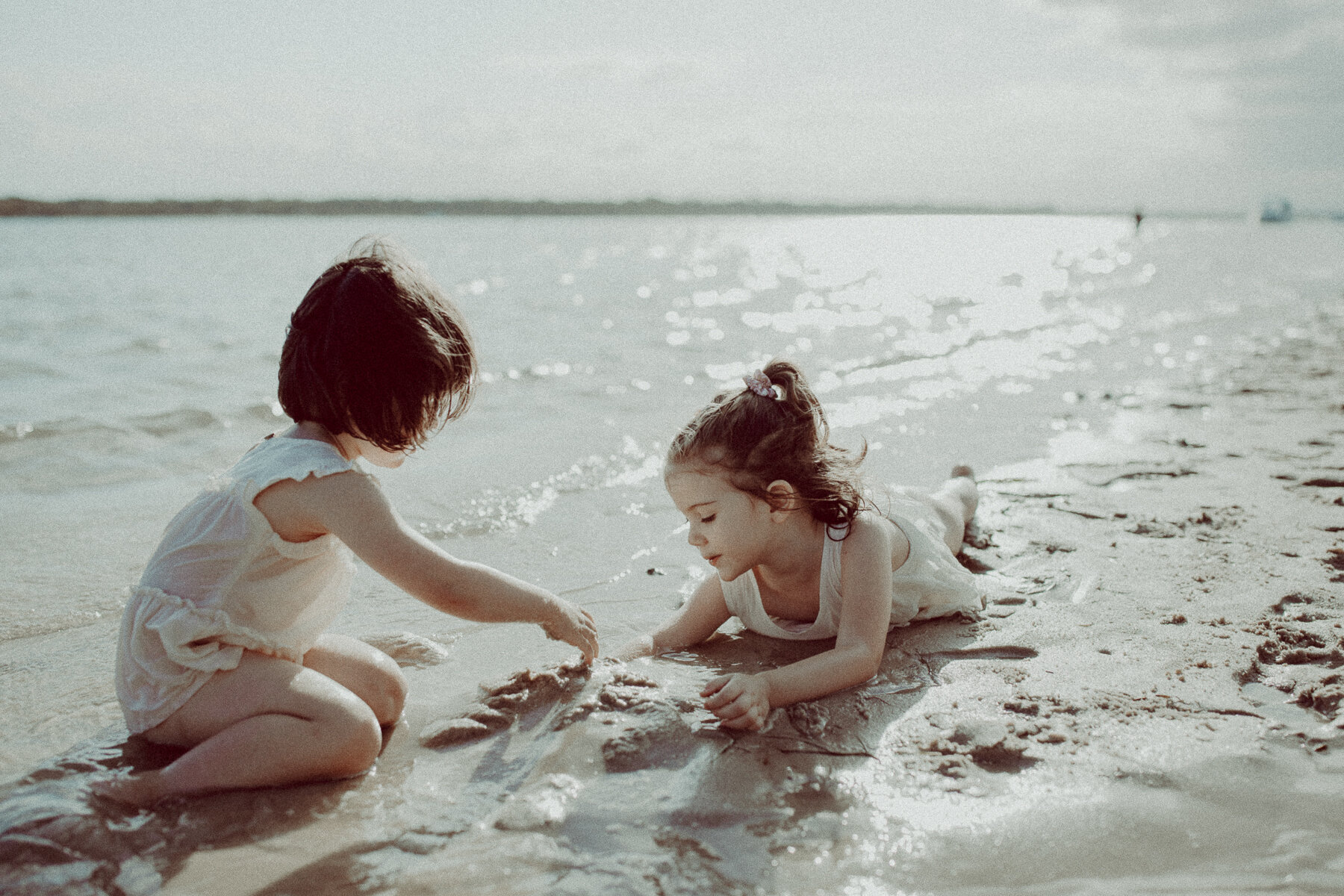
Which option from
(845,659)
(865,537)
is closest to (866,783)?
(845,659)

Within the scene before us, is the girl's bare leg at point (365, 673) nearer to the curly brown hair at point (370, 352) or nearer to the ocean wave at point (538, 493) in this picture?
the curly brown hair at point (370, 352)

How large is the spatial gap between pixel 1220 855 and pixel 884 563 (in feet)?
3.72

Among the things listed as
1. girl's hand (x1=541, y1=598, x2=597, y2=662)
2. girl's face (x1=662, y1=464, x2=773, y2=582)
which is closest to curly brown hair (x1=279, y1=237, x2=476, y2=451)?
girl's hand (x1=541, y1=598, x2=597, y2=662)

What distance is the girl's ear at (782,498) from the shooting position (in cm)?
275

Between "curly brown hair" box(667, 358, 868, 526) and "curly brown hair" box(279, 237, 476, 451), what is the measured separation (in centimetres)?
73

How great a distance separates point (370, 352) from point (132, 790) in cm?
108

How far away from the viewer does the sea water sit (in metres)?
3.49

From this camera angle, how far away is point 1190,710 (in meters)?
2.39

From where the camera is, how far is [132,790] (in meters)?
2.11

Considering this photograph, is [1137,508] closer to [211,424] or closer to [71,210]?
[211,424]

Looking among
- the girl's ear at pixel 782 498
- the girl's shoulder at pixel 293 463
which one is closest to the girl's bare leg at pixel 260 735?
the girl's shoulder at pixel 293 463

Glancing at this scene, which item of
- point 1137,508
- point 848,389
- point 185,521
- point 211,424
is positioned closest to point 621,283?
point 848,389

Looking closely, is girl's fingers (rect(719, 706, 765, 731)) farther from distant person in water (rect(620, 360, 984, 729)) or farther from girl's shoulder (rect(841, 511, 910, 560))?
girl's shoulder (rect(841, 511, 910, 560))

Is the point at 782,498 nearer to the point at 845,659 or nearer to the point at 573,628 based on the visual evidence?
the point at 845,659
